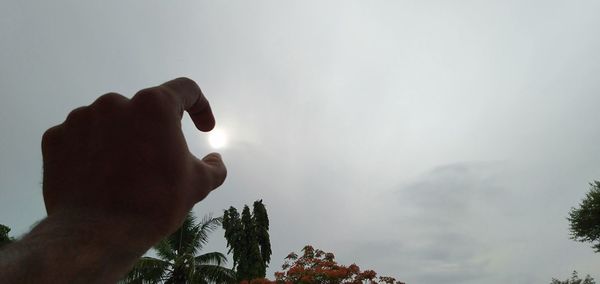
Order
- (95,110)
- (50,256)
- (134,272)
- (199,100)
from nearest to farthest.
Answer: (50,256) < (95,110) < (199,100) < (134,272)

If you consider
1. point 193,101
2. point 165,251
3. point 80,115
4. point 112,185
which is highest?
point 165,251

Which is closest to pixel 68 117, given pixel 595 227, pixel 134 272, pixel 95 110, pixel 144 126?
pixel 95 110

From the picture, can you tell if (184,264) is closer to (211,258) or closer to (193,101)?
(211,258)

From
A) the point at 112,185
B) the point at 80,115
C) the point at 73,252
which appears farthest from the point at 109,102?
the point at 73,252

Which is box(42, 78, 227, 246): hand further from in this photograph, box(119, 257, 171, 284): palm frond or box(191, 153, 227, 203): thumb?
box(119, 257, 171, 284): palm frond

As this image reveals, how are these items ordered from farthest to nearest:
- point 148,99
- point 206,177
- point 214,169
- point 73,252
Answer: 1. point 214,169
2. point 206,177
3. point 148,99
4. point 73,252

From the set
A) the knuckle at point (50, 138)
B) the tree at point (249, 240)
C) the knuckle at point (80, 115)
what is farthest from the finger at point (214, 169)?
the tree at point (249, 240)

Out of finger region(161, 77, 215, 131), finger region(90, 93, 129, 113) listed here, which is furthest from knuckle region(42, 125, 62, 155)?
finger region(161, 77, 215, 131)

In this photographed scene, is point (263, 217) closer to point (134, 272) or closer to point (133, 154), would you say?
point (134, 272)
